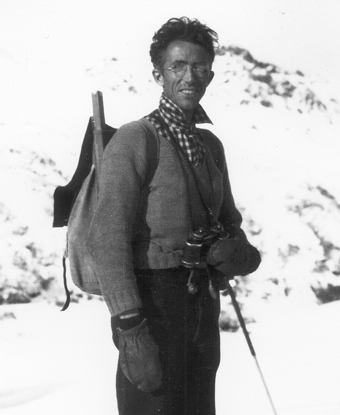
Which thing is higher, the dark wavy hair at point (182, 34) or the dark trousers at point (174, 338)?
the dark wavy hair at point (182, 34)

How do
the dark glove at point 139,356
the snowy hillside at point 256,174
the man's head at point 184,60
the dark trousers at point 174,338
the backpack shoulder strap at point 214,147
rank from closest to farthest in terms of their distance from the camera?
the dark glove at point 139,356
the dark trousers at point 174,338
the man's head at point 184,60
the backpack shoulder strap at point 214,147
the snowy hillside at point 256,174

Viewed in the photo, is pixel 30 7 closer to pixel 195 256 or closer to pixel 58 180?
pixel 58 180

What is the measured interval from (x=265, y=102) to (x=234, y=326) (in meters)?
1.46

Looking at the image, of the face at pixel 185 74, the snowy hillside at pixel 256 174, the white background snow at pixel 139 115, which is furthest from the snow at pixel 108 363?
the face at pixel 185 74

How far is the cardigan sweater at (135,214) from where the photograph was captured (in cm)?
167

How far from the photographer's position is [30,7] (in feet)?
9.55

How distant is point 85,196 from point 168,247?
0.29m

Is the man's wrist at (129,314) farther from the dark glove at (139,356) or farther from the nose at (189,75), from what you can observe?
the nose at (189,75)

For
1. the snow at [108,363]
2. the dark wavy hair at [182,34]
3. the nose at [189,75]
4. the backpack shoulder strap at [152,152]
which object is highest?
the dark wavy hair at [182,34]

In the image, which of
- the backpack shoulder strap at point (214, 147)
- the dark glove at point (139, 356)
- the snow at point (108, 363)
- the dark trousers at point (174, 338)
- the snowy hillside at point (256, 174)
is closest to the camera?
the dark glove at point (139, 356)

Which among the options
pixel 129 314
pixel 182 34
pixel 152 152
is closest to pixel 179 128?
pixel 152 152

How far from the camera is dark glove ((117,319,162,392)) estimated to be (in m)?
1.65

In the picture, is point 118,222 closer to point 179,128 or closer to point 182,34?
point 179,128

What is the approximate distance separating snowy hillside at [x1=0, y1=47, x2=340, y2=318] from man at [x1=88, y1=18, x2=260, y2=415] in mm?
1725
